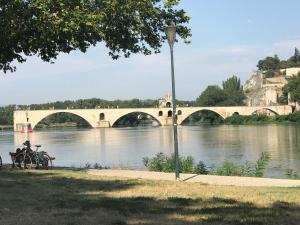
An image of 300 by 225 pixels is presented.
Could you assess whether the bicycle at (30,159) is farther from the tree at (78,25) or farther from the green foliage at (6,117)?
the green foliage at (6,117)

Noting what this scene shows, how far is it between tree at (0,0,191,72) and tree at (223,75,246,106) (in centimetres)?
13678

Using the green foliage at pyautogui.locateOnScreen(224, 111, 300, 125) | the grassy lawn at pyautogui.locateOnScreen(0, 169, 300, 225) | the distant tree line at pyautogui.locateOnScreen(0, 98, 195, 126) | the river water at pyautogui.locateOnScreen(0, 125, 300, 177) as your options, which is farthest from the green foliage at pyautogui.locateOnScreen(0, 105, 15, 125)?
the grassy lawn at pyautogui.locateOnScreen(0, 169, 300, 225)

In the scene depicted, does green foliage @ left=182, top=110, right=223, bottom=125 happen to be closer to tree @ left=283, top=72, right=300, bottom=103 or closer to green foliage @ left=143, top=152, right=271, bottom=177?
tree @ left=283, top=72, right=300, bottom=103

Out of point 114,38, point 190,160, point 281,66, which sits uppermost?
point 281,66

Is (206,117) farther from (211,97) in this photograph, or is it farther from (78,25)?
(78,25)

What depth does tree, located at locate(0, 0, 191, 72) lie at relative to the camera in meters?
14.9

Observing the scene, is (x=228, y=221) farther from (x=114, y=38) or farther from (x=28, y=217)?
(x=114, y=38)

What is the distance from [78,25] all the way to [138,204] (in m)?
7.91

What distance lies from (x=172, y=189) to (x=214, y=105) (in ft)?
467

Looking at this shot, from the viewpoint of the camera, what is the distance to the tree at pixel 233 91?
159038 mm

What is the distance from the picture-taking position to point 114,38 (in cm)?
1828

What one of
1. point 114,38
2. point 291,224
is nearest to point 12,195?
point 291,224

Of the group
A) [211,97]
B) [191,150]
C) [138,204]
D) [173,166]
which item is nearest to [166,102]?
[211,97]

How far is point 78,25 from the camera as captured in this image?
14969mm
